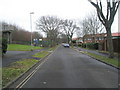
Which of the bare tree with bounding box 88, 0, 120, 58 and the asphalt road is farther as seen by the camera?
the bare tree with bounding box 88, 0, 120, 58

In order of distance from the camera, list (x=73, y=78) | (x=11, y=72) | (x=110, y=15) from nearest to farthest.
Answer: (x=73, y=78) → (x=11, y=72) → (x=110, y=15)

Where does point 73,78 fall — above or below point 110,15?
below

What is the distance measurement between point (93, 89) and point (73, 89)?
0.75m

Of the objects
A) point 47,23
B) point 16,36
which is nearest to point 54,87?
point 47,23

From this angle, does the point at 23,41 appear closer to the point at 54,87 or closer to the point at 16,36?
the point at 16,36

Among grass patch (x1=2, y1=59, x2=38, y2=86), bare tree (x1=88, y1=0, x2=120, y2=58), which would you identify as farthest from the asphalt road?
bare tree (x1=88, y1=0, x2=120, y2=58)

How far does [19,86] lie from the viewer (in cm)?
655

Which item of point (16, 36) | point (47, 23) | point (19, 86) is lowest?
point (19, 86)

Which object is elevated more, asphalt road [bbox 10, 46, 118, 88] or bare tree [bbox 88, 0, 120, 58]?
bare tree [bbox 88, 0, 120, 58]

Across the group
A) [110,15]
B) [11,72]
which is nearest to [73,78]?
[11,72]

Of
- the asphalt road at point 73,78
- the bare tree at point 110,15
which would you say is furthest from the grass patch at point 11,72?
the bare tree at point 110,15

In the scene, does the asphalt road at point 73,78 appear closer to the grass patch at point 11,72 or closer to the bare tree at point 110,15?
the grass patch at point 11,72

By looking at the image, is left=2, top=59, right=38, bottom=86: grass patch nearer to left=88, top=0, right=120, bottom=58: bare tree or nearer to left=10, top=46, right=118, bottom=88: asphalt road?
left=10, top=46, right=118, bottom=88: asphalt road

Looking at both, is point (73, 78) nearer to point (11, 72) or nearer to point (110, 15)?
point (11, 72)
